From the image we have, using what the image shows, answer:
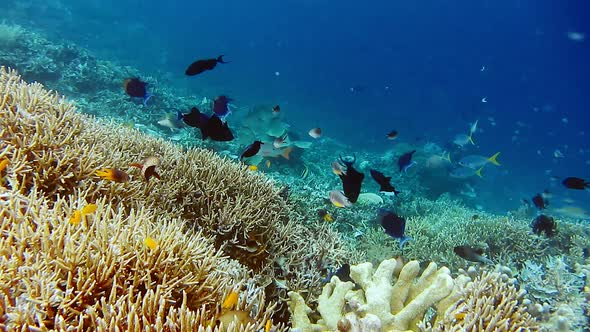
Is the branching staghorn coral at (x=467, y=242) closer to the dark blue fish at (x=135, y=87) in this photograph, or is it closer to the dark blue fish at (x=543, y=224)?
the dark blue fish at (x=543, y=224)

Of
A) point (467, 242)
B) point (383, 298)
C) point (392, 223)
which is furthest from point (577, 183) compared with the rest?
point (383, 298)

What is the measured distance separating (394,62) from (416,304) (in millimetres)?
81865

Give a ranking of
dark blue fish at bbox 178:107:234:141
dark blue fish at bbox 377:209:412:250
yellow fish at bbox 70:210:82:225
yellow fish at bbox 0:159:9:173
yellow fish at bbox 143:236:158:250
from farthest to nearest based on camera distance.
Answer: dark blue fish at bbox 377:209:412:250 → dark blue fish at bbox 178:107:234:141 → yellow fish at bbox 0:159:9:173 → yellow fish at bbox 70:210:82:225 → yellow fish at bbox 143:236:158:250

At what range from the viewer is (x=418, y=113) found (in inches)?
2136

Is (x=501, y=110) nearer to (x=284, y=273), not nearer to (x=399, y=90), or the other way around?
(x=399, y=90)

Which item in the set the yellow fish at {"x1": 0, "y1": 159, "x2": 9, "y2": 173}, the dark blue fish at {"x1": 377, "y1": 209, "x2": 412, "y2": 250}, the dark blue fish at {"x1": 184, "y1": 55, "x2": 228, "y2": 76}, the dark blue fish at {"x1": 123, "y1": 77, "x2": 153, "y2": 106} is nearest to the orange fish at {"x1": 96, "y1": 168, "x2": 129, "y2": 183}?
the yellow fish at {"x1": 0, "y1": 159, "x2": 9, "y2": 173}

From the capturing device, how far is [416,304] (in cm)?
328

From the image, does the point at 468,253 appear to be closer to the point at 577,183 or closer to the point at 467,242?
the point at 467,242

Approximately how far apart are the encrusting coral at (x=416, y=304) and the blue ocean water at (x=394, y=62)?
19.5 m

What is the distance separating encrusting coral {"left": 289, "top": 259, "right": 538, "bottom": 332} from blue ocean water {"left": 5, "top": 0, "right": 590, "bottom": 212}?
64.1 ft

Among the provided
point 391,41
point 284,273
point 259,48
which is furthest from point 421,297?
point 391,41

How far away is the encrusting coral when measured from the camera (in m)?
2.92

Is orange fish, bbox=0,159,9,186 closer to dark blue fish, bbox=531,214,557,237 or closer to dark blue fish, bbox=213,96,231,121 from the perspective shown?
dark blue fish, bbox=213,96,231,121

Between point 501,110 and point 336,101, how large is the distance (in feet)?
142
